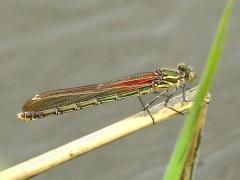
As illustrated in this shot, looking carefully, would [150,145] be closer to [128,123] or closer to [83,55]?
[83,55]

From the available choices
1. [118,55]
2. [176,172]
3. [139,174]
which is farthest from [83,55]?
[176,172]

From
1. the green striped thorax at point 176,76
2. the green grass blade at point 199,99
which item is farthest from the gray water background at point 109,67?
the green grass blade at point 199,99

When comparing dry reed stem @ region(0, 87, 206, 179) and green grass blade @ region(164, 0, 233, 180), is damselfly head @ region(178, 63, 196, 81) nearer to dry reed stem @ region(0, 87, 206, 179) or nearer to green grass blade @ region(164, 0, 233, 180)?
dry reed stem @ region(0, 87, 206, 179)

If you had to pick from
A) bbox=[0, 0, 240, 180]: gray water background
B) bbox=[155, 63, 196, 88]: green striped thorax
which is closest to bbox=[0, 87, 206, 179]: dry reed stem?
bbox=[155, 63, 196, 88]: green striped thorax

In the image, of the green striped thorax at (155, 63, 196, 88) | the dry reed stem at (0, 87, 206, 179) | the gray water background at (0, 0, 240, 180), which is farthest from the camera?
the gray water background at (0, 0, 240, 180)

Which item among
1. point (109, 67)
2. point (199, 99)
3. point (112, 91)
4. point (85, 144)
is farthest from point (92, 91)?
point (109, 67)

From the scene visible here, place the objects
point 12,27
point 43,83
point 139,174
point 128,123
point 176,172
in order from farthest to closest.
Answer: point 12,27 → point 43,83 → point 139,174 → point 128,123 → point 176,172
